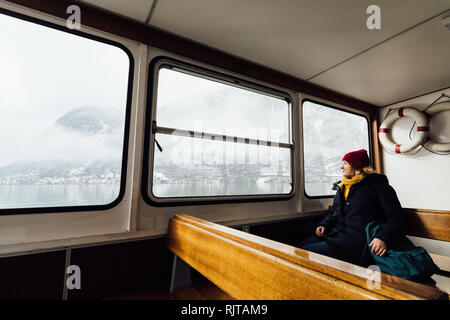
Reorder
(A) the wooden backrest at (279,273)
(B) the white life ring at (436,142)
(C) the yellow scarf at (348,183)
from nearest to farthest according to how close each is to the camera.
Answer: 1. (A) the wooden backrest at (279,273)
2. (C) the yellow scarf at (348,183)
3. (B) the white life ring at (436,142)

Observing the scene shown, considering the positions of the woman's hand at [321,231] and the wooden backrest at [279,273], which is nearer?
the wooden backrest at [279,273]

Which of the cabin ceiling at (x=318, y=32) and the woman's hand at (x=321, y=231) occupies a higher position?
the cabin ceiling at (x=318, y=32)

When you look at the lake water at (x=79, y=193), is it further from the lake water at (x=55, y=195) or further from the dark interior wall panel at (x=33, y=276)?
the dark interior wall panel at (x=33, y=276)

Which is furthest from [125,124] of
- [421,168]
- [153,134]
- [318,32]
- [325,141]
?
[421,168]

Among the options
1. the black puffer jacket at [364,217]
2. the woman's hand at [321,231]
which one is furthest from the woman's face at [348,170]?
the woman's hand at [321,231]

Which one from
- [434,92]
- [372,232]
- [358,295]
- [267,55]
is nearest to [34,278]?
[358,295]

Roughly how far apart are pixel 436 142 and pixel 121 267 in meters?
3.63

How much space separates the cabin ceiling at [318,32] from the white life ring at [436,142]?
0.31 meters

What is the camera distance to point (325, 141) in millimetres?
2906

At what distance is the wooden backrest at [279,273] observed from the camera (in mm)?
545

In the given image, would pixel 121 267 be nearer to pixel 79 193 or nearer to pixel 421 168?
pixel 79 193

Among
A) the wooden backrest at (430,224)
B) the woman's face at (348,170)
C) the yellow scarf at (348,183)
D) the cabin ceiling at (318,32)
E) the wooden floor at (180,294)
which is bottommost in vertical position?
the wooden floor at (180,294)

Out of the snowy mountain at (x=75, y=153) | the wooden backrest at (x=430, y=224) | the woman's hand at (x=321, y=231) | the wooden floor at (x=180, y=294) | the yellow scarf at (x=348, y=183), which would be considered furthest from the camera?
the woman's hand at (x=321, y=231)

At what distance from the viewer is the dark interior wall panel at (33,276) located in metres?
1.24
